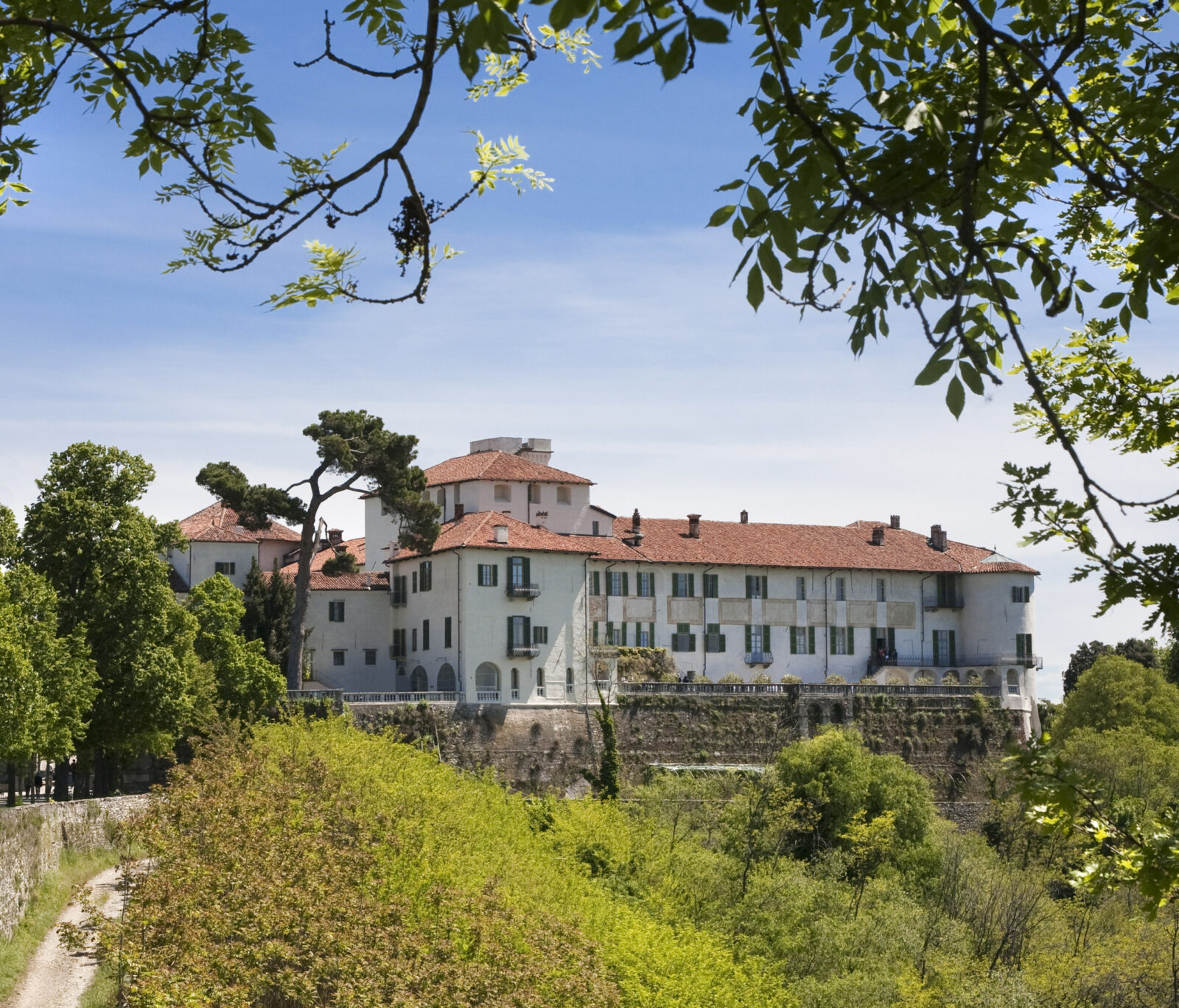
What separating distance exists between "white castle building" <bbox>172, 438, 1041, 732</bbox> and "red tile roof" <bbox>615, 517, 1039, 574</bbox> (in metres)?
0.10

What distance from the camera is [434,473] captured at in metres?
63.2

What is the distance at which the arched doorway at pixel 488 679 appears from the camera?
53969 mm

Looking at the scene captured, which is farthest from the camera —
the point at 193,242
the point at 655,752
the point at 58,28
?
the point at 655,752

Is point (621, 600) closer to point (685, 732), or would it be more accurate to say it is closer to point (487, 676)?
Answer: point (685, 732)

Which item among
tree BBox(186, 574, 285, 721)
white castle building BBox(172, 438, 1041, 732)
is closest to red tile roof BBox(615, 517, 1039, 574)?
white castle building BBox(172, 438, 1041, 732)

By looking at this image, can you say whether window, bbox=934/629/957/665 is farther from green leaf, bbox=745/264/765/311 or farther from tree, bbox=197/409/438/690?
green leaf, bbox=745/264/765/311

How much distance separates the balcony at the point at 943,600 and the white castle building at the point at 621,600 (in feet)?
0.26

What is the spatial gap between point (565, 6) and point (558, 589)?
Answer: 5260 centimetres

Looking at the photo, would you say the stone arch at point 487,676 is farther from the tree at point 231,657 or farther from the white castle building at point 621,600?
the tree at point 231,657

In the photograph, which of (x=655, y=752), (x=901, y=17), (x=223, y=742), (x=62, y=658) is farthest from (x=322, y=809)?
(x=655, y=752)

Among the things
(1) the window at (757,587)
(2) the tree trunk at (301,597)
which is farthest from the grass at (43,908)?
(1) the window at (757,587)

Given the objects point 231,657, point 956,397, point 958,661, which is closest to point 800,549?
point 958,661

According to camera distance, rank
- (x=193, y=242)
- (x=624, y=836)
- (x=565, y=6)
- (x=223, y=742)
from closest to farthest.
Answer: (x=565, y=6) < (x=193, y=242) < (x=223, y=742) < (x=624, y=836)

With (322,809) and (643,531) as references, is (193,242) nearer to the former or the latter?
(322,809)
